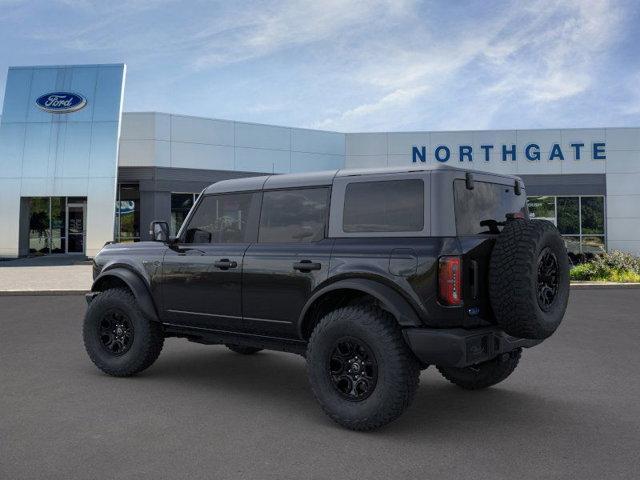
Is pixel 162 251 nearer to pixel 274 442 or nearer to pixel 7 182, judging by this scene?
pixel 274 442

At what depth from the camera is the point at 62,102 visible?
27.8m

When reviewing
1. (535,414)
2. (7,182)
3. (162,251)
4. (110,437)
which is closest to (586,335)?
(535,414)

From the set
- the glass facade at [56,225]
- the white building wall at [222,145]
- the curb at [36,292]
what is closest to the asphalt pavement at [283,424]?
the curb at [36,292]

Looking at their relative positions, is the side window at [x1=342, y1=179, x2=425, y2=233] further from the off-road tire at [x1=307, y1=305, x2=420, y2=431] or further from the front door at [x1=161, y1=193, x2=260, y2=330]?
the front door at [x1=161, y1=193, x2=260, y2=330]

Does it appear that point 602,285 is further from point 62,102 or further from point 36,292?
point 62,102

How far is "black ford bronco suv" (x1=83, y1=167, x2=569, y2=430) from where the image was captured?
4500 mm

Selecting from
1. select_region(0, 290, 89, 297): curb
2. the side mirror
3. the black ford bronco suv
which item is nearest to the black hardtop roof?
the black ford bronco suv

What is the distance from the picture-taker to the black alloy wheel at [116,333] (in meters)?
6.59

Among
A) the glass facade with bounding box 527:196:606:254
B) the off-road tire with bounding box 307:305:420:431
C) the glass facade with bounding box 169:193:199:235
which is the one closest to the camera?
the off-road tire with bounding box 307:305:420:431

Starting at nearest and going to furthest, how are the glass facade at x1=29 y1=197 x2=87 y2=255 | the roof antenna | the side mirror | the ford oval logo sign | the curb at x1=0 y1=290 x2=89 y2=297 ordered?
the roof antenna → the side mirror → the curb at x1=0 y1=290 x2=89 y2=297 → the ford oval logo sign → the glass facade at x1=29 y1=197 x2=87 y2=255

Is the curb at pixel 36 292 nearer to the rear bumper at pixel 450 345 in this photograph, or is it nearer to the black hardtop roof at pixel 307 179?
the black hardtop roof at pixel 307 179

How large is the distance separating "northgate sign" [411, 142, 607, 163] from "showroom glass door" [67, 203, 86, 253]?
638 inches

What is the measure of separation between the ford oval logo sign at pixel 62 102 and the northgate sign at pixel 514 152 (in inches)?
616

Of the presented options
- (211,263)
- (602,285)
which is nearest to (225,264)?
(211,263)
